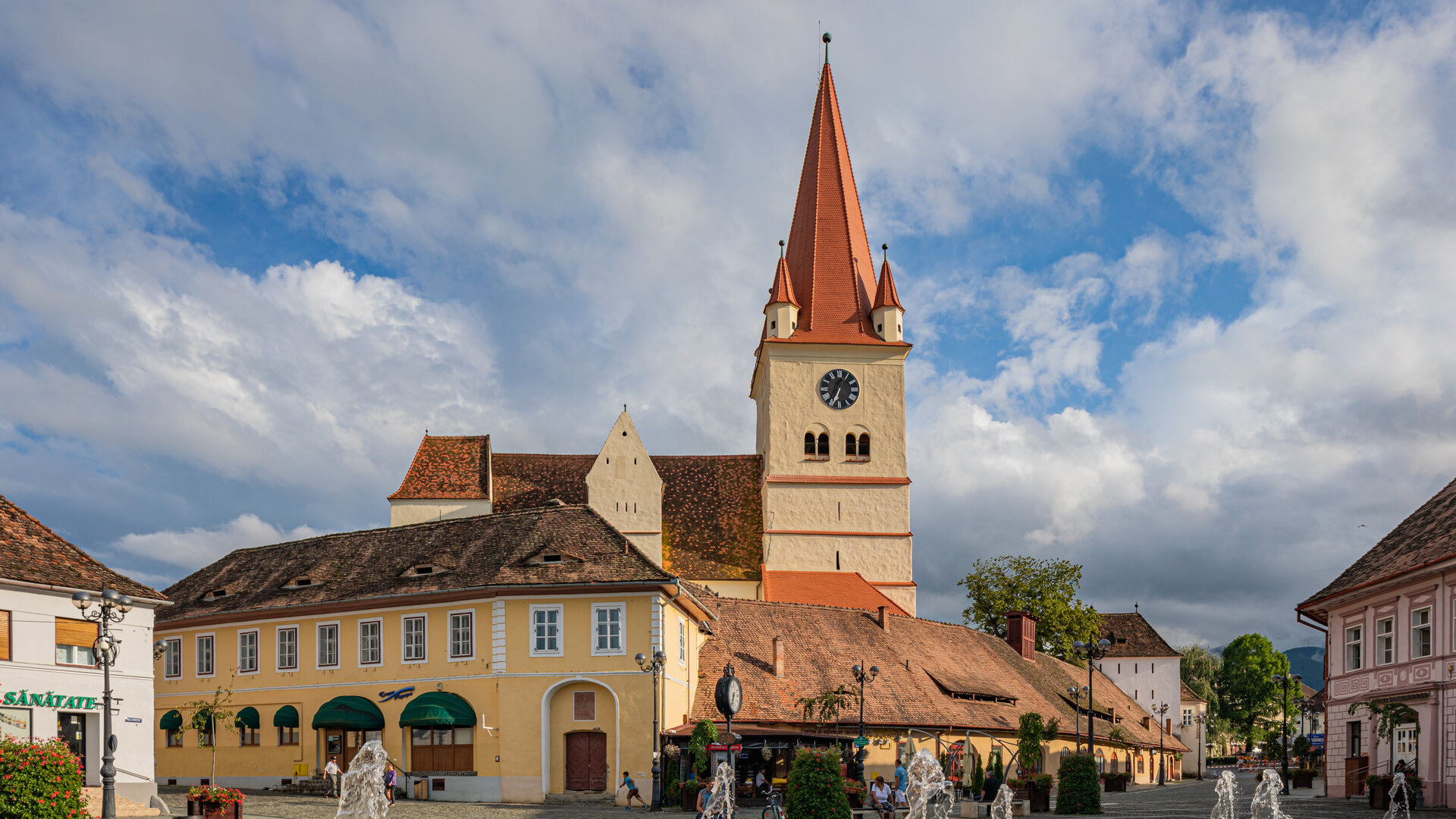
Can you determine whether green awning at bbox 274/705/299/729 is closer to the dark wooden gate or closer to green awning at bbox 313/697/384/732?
green awning at bbox 313/697/384/732

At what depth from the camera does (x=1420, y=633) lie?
32406 millimetres

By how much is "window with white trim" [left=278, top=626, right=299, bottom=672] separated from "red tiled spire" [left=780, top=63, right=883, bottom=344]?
31975 millimetres

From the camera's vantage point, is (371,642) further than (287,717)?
No

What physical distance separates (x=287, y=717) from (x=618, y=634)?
12004 mm

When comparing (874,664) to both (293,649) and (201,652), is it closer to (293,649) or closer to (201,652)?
(293,649)

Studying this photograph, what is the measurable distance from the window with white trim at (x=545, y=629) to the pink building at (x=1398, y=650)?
73.0 feet

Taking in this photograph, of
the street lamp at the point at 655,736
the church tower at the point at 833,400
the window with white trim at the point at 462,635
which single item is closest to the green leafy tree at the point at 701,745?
the street lamp at the point at 655,736

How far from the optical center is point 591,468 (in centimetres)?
6238

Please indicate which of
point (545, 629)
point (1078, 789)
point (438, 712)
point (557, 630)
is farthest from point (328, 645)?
point (1078, 789)

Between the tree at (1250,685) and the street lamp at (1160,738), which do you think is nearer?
the street lamp at (1160,738)

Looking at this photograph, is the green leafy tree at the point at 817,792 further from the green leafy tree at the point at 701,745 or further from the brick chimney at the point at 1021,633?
the brick chimney at the point at 1021,633

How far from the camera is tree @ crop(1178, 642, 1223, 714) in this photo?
4532 inches

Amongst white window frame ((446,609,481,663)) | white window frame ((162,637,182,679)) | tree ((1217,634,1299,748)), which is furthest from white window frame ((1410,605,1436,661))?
tree ((1217,634,1299,748))

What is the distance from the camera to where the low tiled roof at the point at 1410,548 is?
31688mm
